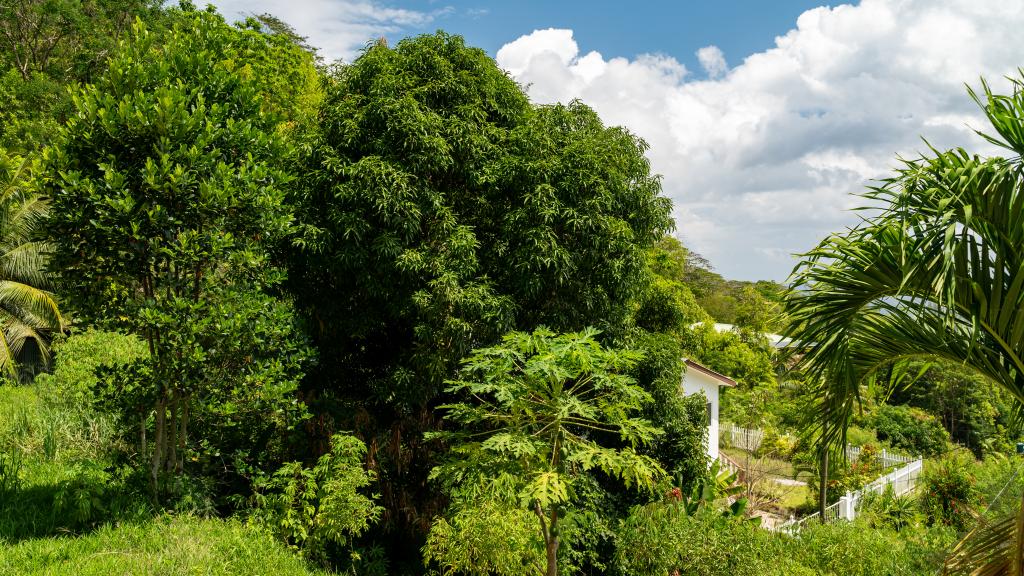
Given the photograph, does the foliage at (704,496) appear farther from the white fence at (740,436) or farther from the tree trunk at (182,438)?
the white fence at (740,436)

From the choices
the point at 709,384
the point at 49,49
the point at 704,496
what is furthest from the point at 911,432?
the point at 49,49

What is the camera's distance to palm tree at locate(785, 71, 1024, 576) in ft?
10.7

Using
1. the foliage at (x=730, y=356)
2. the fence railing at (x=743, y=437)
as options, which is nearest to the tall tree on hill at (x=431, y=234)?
the fence railing at (x=743, y=437)

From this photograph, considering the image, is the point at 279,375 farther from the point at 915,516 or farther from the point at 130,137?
the point at 915,516

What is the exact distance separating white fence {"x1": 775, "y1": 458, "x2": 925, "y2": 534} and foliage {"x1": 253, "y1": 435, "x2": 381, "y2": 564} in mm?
8240

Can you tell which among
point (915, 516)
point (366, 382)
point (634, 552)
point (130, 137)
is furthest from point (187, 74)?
point (915, 516)

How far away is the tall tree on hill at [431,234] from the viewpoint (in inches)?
302

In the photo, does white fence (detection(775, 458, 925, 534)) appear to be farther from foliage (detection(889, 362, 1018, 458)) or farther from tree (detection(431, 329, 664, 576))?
foliage (detection(889, 362, 1018, 458))

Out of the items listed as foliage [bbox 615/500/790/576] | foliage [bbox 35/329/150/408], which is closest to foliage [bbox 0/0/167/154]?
foliage [bbox 35/329/150/408]

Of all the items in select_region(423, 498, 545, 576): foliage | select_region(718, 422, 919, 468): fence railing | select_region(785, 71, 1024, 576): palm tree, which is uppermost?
select_region(785, 71, 1024, 576): palm tree

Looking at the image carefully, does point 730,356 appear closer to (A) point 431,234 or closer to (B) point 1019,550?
(A) point 431,234

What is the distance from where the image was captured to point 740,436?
2286 centimetres

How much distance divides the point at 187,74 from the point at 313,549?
17.1 feet

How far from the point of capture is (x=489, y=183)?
8391mm
